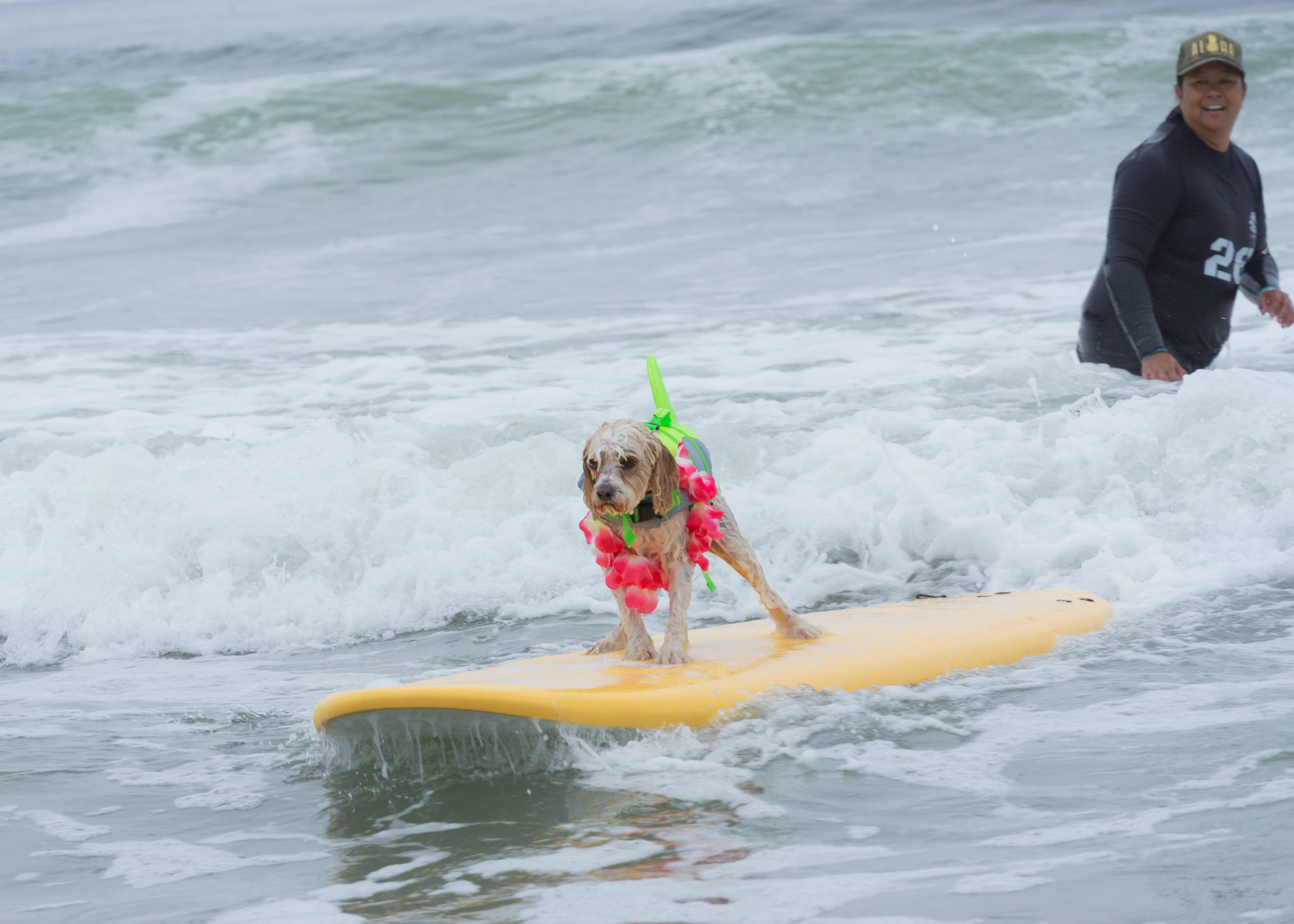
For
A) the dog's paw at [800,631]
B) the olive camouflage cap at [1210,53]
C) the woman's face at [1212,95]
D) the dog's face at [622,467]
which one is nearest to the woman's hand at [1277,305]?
the woman's face at [1212,95]

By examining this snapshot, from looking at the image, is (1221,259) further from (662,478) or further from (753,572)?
(662,478)

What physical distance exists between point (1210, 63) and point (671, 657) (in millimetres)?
3412

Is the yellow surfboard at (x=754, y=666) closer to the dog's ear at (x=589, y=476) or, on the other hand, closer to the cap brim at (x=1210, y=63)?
the dog's ear at (x=589, y=476)

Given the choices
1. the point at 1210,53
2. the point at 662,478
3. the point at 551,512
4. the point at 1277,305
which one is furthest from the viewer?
the point at 551,512

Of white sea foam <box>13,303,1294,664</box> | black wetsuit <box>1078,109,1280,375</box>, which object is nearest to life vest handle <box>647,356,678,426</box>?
white sea foam <box>13,303,1294,664</box>

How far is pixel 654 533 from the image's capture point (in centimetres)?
366

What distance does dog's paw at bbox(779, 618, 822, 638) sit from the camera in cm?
427

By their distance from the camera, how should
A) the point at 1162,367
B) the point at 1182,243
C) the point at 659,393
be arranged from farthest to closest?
1. the point at 1182,243
2. the point at 1162,367
3. the point at 659,393

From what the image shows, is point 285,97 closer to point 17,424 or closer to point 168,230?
point 168,230

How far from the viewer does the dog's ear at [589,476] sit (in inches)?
135

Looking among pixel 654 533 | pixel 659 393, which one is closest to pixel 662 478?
pixel 654 533

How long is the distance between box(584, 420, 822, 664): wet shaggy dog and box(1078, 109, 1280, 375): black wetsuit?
2.35m

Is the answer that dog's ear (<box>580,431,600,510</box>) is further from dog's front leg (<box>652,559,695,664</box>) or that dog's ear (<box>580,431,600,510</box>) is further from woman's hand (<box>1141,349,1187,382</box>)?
woman's hand (<box>1141,349,1187,382</box>)

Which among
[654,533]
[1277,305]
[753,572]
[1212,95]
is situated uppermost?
[1212,95]
